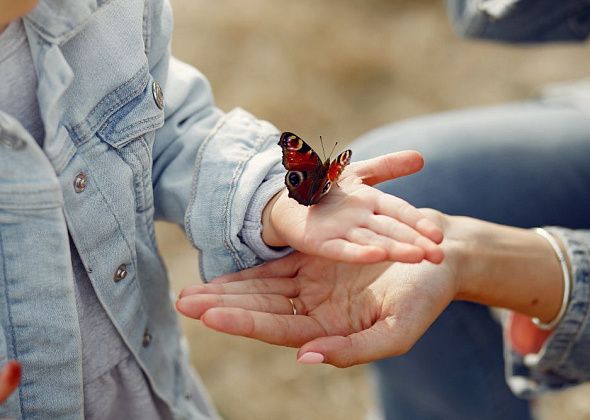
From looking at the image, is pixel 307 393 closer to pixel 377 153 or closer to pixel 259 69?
pixel 377 153

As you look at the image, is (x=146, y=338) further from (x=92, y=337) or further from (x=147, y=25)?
(x=147, y=25)

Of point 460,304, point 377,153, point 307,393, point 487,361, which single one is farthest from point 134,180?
point 307,393

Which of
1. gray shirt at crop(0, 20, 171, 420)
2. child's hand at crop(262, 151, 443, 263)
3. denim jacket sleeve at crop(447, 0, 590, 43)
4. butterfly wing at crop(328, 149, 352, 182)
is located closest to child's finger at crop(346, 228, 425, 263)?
child's hand at crop(262, 151, 443, 263)

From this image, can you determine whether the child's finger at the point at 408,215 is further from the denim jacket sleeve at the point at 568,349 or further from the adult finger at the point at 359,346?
the denim jacket sleeve at the point at 568,349

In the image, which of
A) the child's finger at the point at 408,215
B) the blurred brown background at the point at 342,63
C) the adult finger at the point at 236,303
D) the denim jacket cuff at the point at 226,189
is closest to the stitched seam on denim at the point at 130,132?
the denim jacket cuff at the point at 226,189

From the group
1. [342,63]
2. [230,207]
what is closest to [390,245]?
[230,207]
